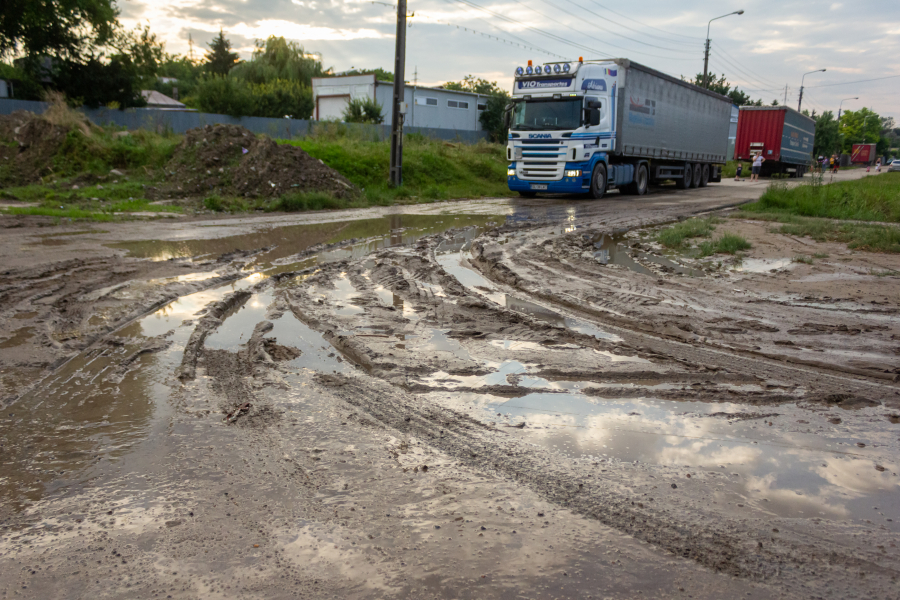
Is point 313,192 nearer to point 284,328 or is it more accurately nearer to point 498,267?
point 498,267

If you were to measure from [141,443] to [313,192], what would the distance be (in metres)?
14.4

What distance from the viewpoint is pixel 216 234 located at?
11.4 meters

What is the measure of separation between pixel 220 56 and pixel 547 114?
2512 inches

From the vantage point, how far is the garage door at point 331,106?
4631 cm

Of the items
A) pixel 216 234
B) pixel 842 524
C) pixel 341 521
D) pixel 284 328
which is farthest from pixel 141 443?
pixel 216 234

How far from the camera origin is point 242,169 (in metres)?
17.7

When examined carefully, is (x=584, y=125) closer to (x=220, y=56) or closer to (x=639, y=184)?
(x=639, y=184)

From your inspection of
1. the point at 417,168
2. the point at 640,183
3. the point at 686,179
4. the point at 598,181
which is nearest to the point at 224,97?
the point at 417,168

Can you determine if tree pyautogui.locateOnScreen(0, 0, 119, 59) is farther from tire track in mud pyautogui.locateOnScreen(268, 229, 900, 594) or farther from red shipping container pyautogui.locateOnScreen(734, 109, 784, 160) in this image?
red shipping container pyautogui.locateOnScreen(734, 109, 784, 160)

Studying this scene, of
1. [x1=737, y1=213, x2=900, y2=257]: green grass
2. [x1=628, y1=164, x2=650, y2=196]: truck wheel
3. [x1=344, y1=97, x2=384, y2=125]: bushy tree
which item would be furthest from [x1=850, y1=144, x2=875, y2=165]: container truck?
[x1=737, y1=213, x2=900, y2=257]: green grass

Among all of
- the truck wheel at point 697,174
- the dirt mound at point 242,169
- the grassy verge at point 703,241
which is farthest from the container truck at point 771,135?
the dirt mound at point 242,169

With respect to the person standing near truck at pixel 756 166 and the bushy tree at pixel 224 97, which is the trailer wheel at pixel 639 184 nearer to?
the person standing near truck at pixel 756 166

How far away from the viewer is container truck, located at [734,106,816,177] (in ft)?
130

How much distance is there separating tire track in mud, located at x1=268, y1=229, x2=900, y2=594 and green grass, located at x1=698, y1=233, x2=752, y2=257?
4.13m
